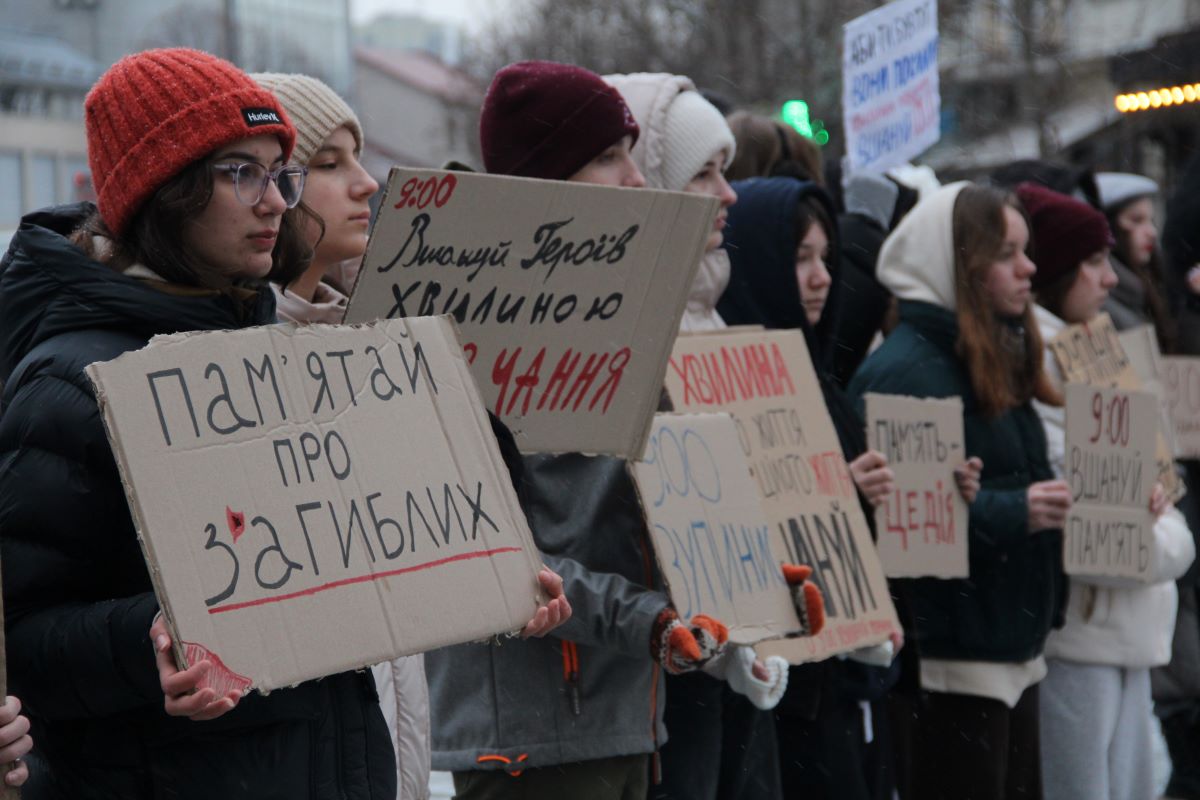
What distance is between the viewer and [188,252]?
2559 millimetres

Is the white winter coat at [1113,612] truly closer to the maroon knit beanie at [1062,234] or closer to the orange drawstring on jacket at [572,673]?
the maroon knit beanie at [1062,234]

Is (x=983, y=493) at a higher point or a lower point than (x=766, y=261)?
lower

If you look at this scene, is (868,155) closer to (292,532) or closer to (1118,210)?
(1118,210)

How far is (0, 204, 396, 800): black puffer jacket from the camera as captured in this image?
2348mm

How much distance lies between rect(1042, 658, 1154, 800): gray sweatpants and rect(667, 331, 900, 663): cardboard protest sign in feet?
4.99

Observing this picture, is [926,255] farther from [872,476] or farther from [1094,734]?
[1094,734]

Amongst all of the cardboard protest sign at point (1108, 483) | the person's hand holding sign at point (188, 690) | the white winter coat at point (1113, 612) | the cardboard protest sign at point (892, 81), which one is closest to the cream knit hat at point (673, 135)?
the cardboard protest sign at point (1108, 483)

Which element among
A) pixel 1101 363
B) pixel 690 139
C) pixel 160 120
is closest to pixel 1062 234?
pixel 1101 363

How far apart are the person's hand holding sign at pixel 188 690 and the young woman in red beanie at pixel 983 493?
2997 millimetres

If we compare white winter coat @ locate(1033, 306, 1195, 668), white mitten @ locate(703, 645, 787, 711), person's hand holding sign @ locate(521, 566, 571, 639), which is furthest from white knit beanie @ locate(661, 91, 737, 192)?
person's hand holding sign @ locate(521, 566, 571, 639)

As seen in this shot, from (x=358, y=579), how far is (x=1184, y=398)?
194 inches

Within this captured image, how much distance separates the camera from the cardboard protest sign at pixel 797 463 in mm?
3750

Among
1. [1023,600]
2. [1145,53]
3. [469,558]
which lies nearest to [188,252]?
[469,558]

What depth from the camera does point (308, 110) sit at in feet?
10.8
